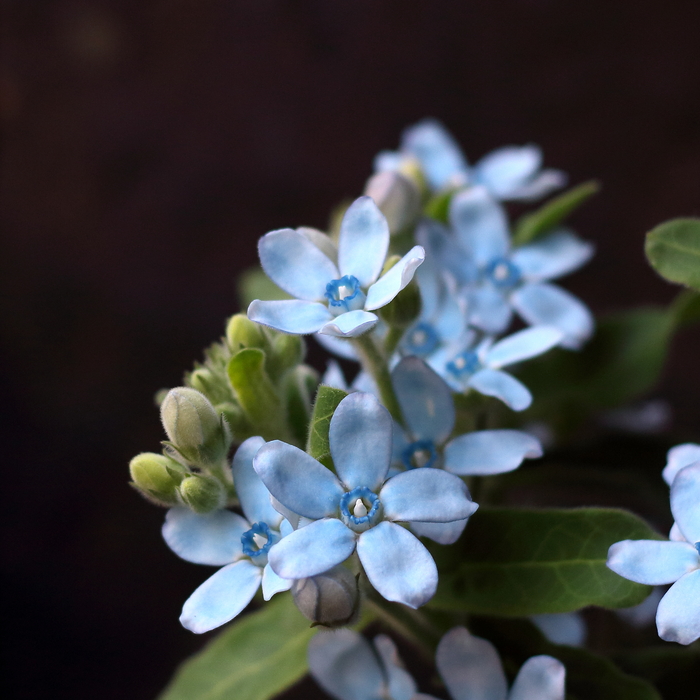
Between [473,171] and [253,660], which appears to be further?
[473,171]

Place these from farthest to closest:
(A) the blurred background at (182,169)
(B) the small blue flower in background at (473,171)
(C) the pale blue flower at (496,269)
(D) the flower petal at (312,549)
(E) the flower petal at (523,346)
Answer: (A) the blurred background at (182,169)
(B) the small blue flower in background at (473,171)
(C) the pale blue flower at (496,269)
(E) the flower petal at (523,346)
(D) the flower petal at (312,549)

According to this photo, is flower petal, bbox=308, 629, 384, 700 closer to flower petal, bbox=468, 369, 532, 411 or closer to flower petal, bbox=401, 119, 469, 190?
flower petal, bbox=468, 369, 532, 411

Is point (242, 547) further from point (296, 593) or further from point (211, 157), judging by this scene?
point (211, 157)

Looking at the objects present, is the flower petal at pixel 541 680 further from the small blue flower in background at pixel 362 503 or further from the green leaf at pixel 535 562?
the small blue flower in background at pixel 362 503

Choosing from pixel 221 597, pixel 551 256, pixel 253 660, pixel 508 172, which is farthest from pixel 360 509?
pixel 508 172

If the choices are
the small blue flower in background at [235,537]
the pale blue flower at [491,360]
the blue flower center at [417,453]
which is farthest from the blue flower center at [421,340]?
the small blue flower in background at [235,537]

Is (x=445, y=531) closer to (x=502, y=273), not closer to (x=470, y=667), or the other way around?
(x=470, y=667)

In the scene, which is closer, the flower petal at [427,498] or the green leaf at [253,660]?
the flower petal at [427,498]
